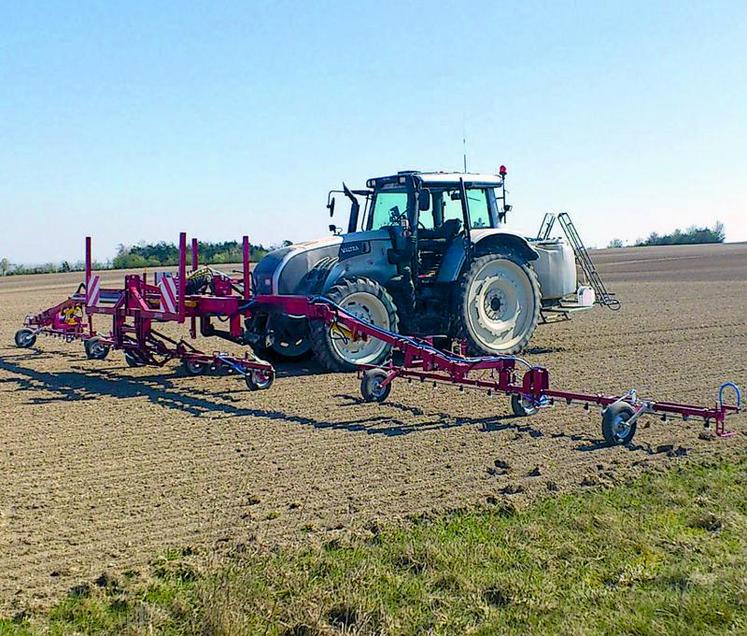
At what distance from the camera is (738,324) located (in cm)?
1529

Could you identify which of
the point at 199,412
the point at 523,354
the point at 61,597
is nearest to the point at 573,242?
the point at 523,354

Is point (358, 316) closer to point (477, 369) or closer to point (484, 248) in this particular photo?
point (477, 369)

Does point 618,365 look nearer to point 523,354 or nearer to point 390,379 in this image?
point 523,354

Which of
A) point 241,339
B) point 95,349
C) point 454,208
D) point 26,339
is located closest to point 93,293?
point 95,349

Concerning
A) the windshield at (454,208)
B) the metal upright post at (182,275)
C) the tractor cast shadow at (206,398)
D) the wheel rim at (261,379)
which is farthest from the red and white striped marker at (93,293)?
the windshield at (454,208)

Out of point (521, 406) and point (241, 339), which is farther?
point (241, 339)

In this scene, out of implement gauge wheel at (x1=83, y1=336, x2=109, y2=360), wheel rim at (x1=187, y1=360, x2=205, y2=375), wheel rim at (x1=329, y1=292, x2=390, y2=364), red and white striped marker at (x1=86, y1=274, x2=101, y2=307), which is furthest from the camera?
implement gauge wheel at (x1=83, y1=336, x2=109, y2=360)

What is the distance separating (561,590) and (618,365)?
7.10 meters

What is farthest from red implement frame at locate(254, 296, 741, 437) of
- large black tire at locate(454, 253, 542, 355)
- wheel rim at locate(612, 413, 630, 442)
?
large black tire at locate(454, 253, 542, 355)

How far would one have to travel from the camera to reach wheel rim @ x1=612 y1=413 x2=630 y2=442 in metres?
7.08

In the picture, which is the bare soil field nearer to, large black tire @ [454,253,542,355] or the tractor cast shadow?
the tractor cast shadow

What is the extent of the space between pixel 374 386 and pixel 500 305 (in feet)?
12.7

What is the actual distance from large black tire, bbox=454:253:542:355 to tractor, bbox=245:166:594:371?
1 cm

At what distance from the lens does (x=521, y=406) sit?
8.09 meters
